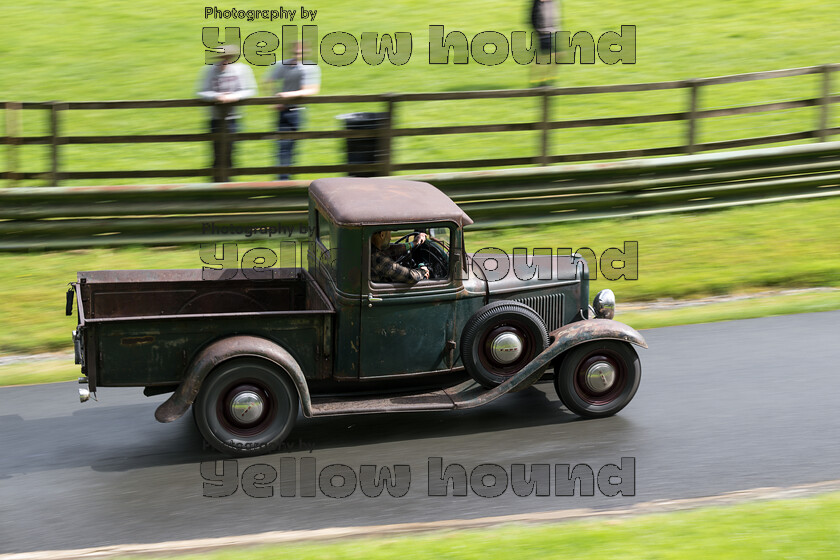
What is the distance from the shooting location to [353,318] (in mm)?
6582

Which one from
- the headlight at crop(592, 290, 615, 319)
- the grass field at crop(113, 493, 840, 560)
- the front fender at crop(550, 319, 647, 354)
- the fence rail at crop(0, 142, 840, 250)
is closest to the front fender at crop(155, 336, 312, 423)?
the grass field at crop(113, 493, 840, 560)

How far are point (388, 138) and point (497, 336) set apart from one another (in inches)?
197

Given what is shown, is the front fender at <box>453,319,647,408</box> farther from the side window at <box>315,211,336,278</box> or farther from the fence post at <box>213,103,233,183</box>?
the fence post at <box>213,103,233,183</box>

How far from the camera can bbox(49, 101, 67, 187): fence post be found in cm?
1063

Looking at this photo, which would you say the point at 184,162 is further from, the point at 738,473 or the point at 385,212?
the point at 738,473

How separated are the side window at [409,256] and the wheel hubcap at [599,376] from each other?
127cm

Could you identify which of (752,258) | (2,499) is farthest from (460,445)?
(752,258)

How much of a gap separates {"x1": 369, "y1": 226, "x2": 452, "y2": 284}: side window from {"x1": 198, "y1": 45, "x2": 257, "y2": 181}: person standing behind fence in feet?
14.9

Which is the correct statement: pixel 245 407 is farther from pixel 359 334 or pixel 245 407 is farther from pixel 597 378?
pixel 597 378

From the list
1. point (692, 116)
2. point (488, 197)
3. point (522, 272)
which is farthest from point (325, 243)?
point (692, 116)

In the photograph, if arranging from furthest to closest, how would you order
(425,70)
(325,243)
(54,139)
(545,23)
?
(425,70)
(545,23)
(54,139)
(325,243)

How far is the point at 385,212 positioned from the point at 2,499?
3.07m

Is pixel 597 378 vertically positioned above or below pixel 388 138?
below

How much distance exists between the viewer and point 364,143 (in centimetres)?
1127
